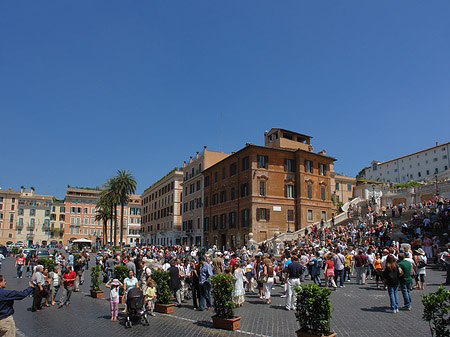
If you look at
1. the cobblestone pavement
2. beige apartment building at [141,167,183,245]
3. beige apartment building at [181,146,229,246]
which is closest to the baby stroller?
the cobblestone pavement

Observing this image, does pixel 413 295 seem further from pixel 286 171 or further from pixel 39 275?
pixel 286 171

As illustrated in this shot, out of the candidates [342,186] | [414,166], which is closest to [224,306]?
[342,186]

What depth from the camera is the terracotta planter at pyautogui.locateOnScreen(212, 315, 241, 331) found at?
9531 mm

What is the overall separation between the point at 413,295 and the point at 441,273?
6.99m

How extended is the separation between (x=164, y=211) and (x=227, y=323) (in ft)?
211

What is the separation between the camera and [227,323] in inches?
378

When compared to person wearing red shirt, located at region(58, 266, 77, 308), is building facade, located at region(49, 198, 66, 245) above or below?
above

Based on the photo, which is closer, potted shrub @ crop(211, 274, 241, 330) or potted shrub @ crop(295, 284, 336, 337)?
potted shrub @ crop(295, 284, 336, 337)

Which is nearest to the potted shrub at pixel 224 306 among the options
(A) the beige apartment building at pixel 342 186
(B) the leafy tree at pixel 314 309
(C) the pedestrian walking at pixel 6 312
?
(B) the leafy tree at pixel 314 309

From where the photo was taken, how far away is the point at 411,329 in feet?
30.2

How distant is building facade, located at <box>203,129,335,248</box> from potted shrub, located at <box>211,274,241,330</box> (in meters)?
29.6

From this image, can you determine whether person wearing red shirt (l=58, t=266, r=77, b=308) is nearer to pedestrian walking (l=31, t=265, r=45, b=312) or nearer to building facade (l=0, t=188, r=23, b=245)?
pedestrian walking (l=31, t=265, r=45, b=312)

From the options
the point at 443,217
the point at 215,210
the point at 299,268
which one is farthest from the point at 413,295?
the point at 215,210

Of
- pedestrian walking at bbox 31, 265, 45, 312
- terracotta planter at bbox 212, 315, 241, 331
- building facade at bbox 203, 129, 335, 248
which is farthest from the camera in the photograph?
building facade at bbox 203, 129, 335, 248
